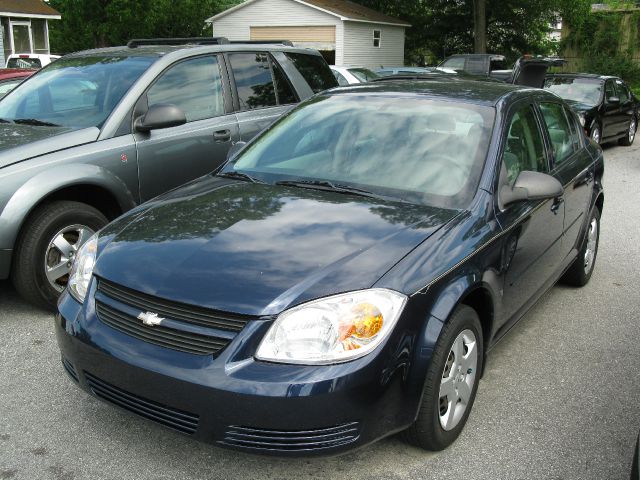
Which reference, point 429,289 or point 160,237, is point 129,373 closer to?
point 160,237

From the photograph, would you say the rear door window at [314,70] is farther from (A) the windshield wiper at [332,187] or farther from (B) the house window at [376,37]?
(B) the house window at [376,37]

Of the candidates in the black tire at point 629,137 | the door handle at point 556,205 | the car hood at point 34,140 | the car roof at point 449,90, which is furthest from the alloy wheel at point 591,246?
the black tire at point 629,137

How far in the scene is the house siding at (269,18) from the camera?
112 feet

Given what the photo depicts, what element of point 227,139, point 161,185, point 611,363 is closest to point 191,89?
point 227,139

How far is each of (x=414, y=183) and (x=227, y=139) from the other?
258 centimetres

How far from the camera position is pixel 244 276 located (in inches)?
110

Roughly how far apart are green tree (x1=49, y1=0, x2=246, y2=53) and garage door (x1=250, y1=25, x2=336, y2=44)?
6001 millimetres

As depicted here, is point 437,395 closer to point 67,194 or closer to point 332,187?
point 332,187

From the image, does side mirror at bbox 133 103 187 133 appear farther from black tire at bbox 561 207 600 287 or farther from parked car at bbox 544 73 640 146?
parked car at bbox 544 73 640 146

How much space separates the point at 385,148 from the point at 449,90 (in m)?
0.71

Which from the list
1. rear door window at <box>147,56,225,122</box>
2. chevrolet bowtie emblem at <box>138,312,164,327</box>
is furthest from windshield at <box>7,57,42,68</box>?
chevrolet bowtie emblem at <box>138,312,164,327</box>

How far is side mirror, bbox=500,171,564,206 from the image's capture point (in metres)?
3.56

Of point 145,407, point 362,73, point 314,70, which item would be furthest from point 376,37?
point 145,407

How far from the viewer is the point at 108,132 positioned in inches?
197
